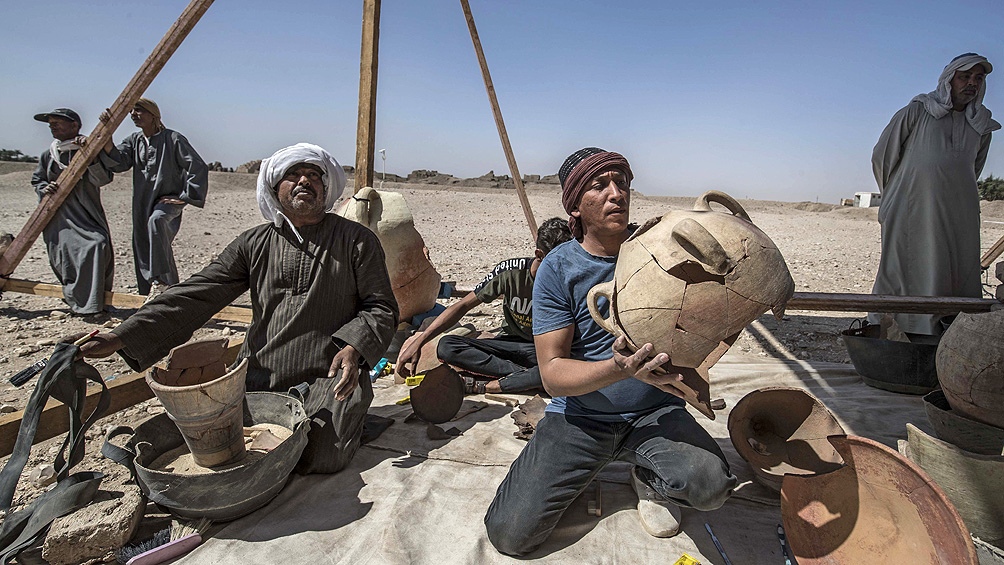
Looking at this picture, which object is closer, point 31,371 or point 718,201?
point 718,201

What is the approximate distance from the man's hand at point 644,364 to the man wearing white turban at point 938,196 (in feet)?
13.3

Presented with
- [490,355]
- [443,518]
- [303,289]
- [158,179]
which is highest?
[158,179]

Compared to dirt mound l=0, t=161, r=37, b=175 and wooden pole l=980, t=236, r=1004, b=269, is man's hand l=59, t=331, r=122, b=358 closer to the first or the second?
wooden pole l=980, t=236, r=1004, b=269

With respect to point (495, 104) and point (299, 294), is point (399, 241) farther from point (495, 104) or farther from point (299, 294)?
point (495, 104)

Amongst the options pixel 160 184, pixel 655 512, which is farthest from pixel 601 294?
pixel 160 184

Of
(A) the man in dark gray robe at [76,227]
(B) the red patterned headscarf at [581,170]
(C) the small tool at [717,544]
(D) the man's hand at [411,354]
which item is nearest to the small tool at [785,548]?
(C) the small tool at [717,544]

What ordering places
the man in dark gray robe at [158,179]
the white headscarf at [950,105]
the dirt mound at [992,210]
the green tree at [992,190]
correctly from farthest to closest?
the green tree at [992,190] → the dirt mound at [992,210] → the man in dark gray robe at [158,179] → the white headscarf at [950,105]

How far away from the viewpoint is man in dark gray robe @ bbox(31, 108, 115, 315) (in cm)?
602

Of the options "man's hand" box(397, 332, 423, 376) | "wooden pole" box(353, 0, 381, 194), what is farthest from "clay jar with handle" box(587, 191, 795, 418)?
"wooden pole" box(353, 0, 381, 194)

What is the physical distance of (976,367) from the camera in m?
2.45

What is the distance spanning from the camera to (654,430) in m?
2.37

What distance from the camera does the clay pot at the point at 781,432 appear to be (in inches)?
101

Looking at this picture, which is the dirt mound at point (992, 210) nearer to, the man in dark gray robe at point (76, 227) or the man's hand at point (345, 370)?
the man's hand at point (345, 370)

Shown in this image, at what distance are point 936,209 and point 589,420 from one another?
4337 mm
